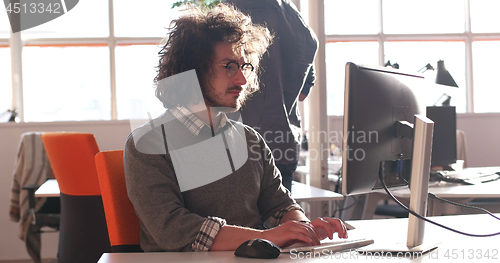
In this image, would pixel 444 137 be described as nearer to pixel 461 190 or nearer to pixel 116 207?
pixel 461 190

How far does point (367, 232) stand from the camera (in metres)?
1.23

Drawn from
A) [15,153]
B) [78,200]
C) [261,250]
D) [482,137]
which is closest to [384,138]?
[261,250]

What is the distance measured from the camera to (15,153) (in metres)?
4.09

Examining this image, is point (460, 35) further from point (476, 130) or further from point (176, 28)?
point (176, 28)

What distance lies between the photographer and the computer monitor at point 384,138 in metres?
0.98

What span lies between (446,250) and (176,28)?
1.00m

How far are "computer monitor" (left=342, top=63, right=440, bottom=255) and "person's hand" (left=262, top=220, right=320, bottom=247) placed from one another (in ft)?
0.46

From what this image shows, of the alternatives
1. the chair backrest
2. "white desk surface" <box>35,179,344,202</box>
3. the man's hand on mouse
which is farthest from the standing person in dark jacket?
the man's hand on mouse

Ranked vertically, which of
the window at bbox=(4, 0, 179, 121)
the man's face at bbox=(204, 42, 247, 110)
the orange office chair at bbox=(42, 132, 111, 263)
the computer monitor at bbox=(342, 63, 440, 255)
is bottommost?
the orange office chair at bbox=(42, 132, 111, 263)

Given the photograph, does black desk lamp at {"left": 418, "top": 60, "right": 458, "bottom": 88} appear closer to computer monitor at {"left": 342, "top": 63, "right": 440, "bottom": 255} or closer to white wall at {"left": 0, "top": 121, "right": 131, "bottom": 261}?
computer monitor at {"left": 342, "top": 63, "right": 440, "bottom": 255}

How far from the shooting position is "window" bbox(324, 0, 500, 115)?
17.0 feet

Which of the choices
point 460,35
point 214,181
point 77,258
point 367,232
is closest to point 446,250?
point 367,232

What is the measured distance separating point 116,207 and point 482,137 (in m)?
4.74

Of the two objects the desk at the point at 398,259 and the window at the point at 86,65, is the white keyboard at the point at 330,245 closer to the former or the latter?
the desk at the point at 398,259
